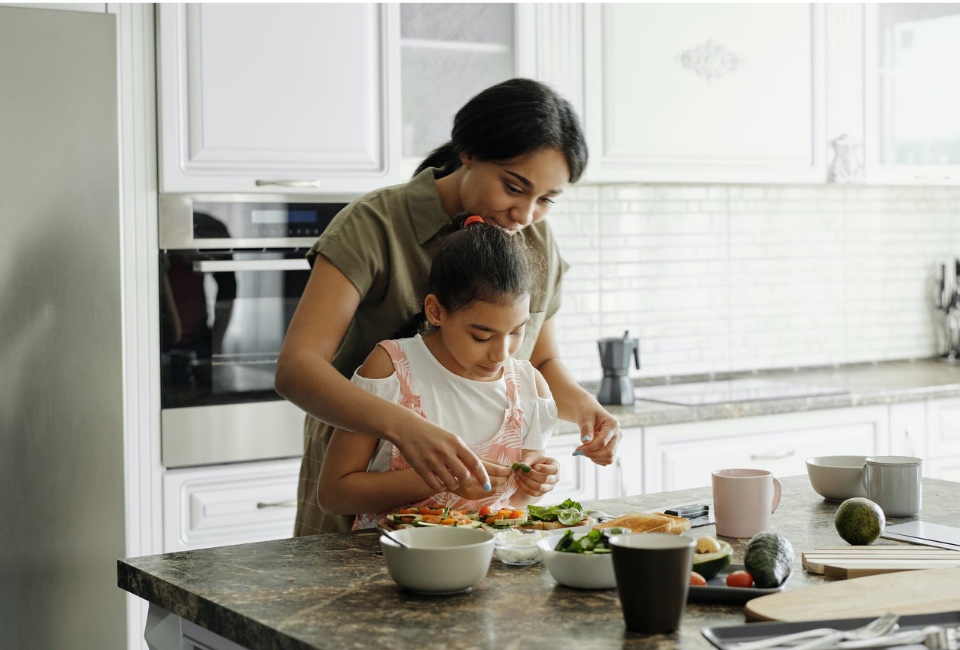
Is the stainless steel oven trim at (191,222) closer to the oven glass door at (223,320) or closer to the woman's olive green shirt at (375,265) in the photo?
the oven glass door at (223,320)

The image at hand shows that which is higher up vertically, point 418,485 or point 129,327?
point 129,327

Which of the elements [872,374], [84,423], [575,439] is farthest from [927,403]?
[84,423]

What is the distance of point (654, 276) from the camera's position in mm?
4094

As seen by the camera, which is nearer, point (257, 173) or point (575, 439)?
point (257, 173)

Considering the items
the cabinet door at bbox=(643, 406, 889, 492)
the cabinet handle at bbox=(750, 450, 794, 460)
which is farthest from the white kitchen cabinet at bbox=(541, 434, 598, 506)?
the cabinet handle at bbox=(750, 450, 794, 460)

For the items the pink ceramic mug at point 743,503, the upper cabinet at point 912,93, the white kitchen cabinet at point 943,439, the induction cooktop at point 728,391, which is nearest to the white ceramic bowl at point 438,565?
the pink ceramic mug at point 743,503

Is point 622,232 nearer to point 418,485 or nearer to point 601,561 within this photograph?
point 418,485

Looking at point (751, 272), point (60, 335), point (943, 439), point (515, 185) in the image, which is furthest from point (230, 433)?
point (943, 439)

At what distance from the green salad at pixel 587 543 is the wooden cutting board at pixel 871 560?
28cm

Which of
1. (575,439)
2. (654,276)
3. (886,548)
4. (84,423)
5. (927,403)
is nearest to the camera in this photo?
(886,548)

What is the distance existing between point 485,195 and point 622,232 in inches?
85.5

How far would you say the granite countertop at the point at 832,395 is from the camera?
335cm

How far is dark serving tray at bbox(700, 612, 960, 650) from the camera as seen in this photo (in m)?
1.12

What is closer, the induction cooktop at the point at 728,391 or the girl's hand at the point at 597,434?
the girl's hand at the point at 597,434
